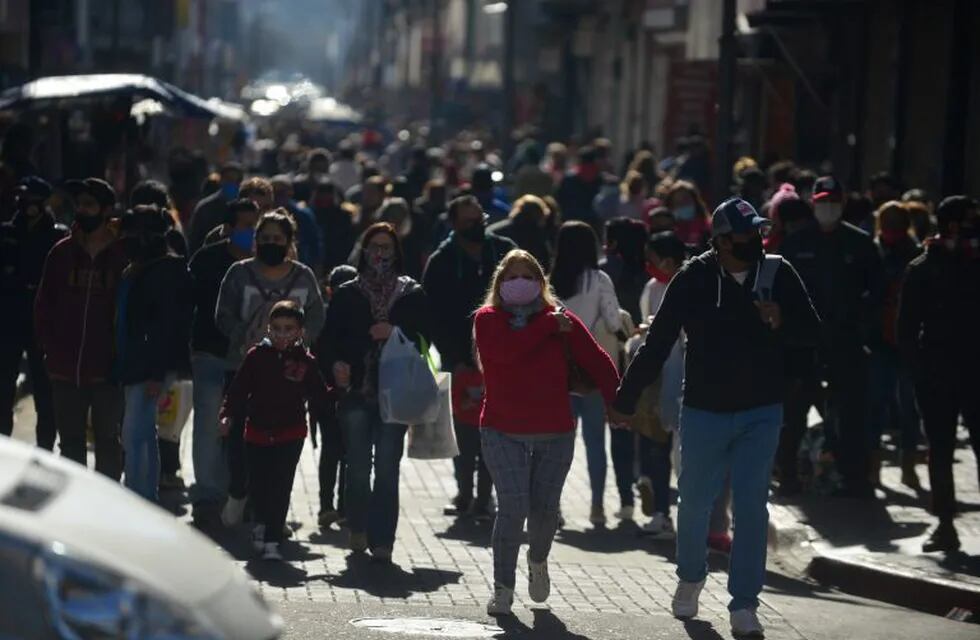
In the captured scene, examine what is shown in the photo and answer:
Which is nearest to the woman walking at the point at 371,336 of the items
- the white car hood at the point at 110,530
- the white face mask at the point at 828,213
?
the white face mask at the point at 828,213

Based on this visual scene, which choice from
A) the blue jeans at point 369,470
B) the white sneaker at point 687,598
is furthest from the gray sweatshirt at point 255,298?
the white sneaker at point 687,598

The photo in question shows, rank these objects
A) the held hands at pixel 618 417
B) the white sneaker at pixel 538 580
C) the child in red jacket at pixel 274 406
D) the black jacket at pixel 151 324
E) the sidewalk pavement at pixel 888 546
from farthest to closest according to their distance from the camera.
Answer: the black jacket at pixel 151 324 < the child in red jacket at pixel 274 406 < the sidewalk pavement at pixel 888 546 < the white sneaker at pixel 538 580 < the held hands at pixel 618 417

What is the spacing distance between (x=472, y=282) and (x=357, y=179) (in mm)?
15331

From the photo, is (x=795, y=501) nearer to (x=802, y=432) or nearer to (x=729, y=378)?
(x=802, y=432)

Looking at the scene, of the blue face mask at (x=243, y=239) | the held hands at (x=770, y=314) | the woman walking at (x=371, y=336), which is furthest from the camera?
the blue face mask at (x=243, y=239)

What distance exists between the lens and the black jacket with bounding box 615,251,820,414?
9492mm

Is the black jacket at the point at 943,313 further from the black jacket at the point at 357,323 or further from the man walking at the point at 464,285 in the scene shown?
the black jacket at the point at 357,323

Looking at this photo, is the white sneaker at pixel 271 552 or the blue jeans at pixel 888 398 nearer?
the white sneaker at pixel 271 552

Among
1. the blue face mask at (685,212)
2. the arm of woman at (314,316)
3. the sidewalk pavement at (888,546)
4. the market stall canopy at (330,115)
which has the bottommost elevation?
the market stall canopy at (330,115)

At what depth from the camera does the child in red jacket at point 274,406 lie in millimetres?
11453

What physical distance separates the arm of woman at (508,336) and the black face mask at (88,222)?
2.75 m

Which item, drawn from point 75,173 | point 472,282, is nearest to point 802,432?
point 472,282

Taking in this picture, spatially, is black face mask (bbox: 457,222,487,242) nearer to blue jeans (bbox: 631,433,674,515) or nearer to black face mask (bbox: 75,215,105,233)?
blue jeans (bbox: 631,433,674,515)

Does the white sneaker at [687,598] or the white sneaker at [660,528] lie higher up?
the white sneaker at [687,598]
